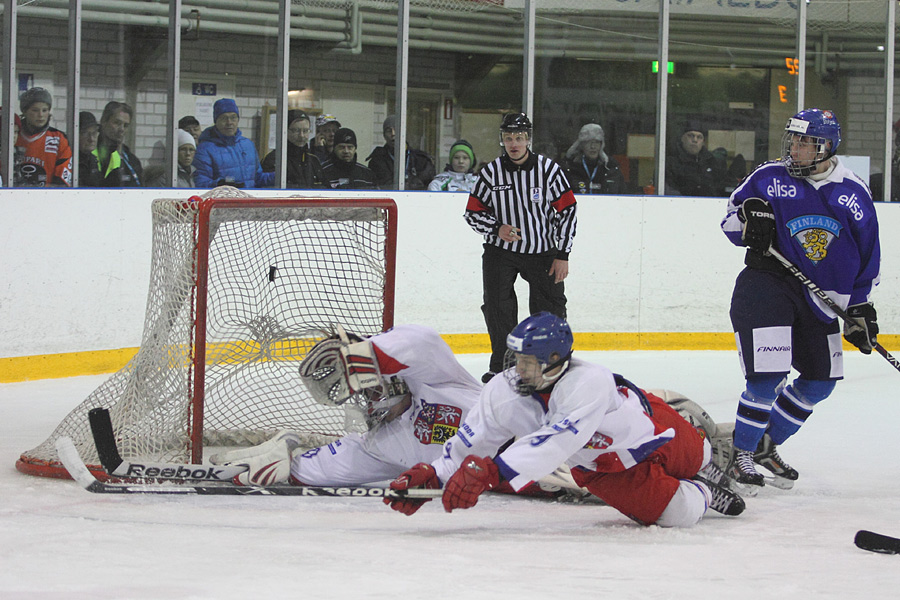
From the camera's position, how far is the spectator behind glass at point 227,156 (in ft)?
18.5

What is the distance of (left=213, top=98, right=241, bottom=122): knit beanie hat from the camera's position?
5715 mm

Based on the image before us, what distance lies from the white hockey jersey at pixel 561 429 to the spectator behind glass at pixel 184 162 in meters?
3.42

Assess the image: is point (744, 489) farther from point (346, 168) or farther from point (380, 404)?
point (346, 168)

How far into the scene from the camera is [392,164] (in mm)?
6113

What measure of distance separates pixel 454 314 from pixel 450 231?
440mm

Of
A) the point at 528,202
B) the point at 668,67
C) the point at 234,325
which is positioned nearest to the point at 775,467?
the point at 528,202

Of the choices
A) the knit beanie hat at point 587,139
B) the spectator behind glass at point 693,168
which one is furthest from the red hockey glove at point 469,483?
the spectator behind glass at point 693,168

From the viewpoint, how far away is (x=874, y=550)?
2391 mm

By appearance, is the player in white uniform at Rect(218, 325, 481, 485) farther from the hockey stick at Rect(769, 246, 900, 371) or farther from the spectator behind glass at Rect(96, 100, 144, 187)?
the spectator behind glass at Rect(96, 100, 144, 187)

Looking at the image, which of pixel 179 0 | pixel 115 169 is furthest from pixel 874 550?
pixel 179 0

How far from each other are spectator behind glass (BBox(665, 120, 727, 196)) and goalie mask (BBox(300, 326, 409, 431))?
4.11m

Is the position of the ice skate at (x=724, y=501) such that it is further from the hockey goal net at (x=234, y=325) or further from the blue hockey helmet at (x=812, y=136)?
the hockey goal net at (x=234, y=325)

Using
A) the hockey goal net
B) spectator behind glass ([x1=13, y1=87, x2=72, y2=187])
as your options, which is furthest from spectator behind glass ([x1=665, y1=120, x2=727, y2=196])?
spectator behind glass ([x1=13, y1=87, x2=72, y2=187])

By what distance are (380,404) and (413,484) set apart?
43 cm
